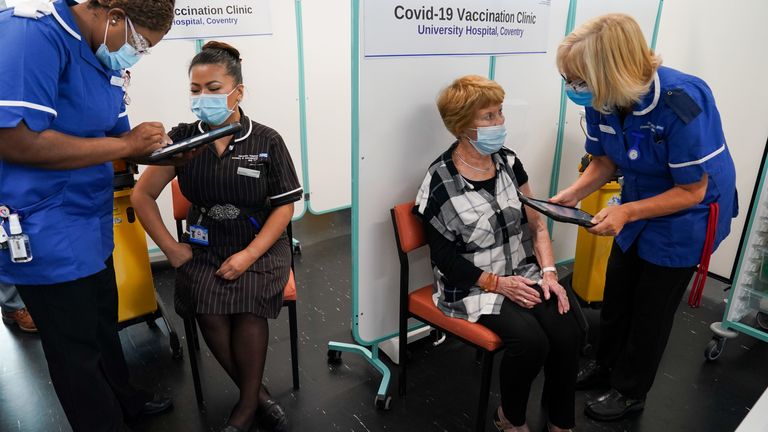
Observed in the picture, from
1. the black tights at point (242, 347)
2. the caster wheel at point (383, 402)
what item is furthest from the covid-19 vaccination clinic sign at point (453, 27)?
the caster wheel at point (383, 402)

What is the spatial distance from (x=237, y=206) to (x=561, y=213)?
3.78ft

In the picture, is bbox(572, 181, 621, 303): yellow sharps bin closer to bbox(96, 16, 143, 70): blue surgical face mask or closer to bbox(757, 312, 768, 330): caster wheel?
bbox(757, 312, 768, 330): caster wheel

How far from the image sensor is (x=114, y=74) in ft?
4.83

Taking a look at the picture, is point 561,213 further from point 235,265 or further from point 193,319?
point 193,319

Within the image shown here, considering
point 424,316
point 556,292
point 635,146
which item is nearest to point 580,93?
point 635,146

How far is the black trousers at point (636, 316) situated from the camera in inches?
72.3

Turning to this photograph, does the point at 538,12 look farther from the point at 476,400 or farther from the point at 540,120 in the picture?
the point at 476,400

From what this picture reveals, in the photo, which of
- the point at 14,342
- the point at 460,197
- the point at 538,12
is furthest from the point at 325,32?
the point at 14,342

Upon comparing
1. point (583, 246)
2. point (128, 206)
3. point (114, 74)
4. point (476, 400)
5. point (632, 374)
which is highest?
point (114, 74)

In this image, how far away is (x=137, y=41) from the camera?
54.9 inches

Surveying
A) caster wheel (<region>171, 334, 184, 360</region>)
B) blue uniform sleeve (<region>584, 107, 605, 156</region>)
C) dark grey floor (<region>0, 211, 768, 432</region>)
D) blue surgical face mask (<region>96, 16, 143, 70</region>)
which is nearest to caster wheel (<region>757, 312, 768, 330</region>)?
dark grey floor (<region>0, 211, 768, 432</region>)

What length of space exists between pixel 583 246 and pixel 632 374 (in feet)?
3.05

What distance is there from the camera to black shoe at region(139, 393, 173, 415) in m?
2.04

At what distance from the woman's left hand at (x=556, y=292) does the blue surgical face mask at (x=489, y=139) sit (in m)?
0.52
